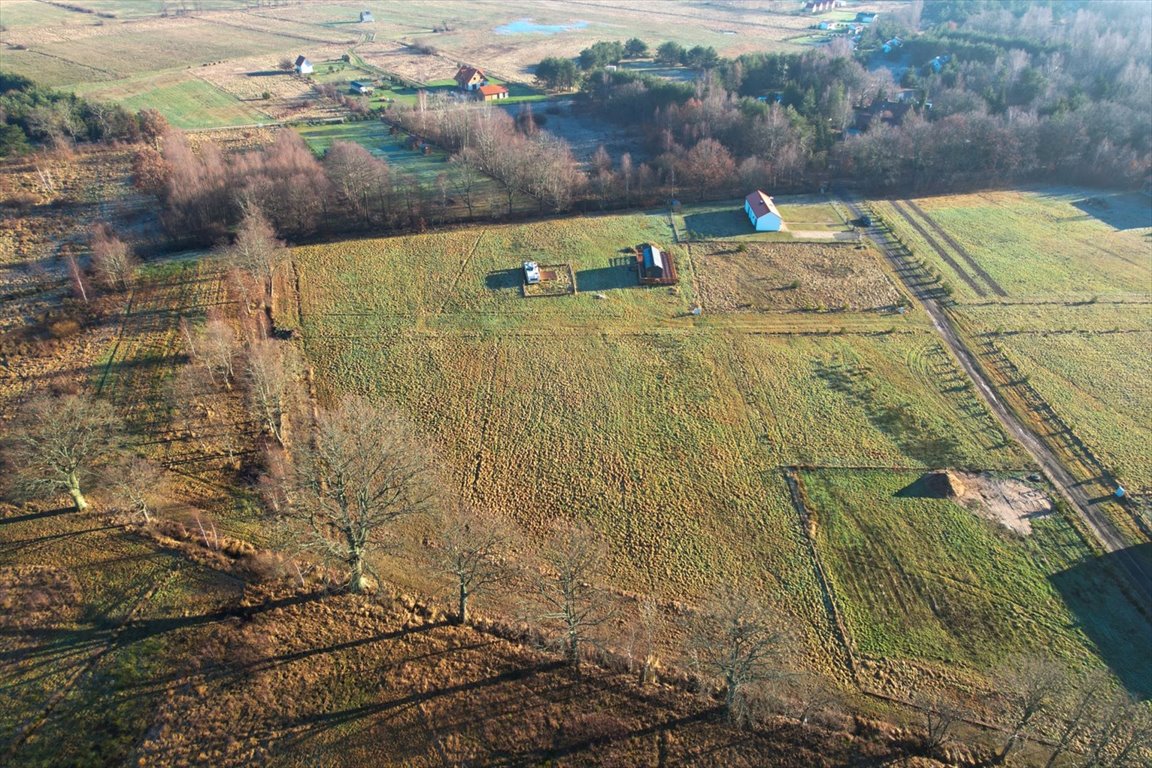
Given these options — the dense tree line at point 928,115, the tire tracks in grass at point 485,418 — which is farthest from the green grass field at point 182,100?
the tire tracks in grass at point 485,418

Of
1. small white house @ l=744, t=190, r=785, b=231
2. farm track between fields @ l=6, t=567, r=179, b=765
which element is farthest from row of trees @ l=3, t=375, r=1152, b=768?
small white house @ l=744, t=190, r=785, b=231

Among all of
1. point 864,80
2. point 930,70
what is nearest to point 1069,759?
point 864,80

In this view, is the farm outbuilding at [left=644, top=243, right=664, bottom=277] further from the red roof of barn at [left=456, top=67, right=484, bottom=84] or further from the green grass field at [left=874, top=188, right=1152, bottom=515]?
the red roof of barn at [left=456, top=67, right=484, bottom=84]

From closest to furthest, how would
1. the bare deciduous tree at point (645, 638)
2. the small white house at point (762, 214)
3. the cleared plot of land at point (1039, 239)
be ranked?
the bare deciduous tree at point (645, 638) → the cleared plot of land at point (1039, 239) → the small white house at point (762, 214)

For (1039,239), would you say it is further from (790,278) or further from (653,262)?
(653,262)

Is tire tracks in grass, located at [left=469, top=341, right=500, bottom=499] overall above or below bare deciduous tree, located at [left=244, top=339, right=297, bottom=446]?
below

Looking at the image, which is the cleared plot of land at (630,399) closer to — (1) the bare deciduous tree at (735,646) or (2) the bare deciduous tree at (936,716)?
(1) the bare deciduous tree at (735,646)

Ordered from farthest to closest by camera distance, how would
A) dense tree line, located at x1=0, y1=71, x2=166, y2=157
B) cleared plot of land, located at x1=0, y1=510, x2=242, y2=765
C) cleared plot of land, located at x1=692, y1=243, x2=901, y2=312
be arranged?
dense tree line, located at x1=0, y1=71, x2=166, y2=157
cleared plot of land, located at x1=692, y1=243, x2=901, y2=312
cleared plot of land, located at x1=0, y1=510, x2=242, y2=765
